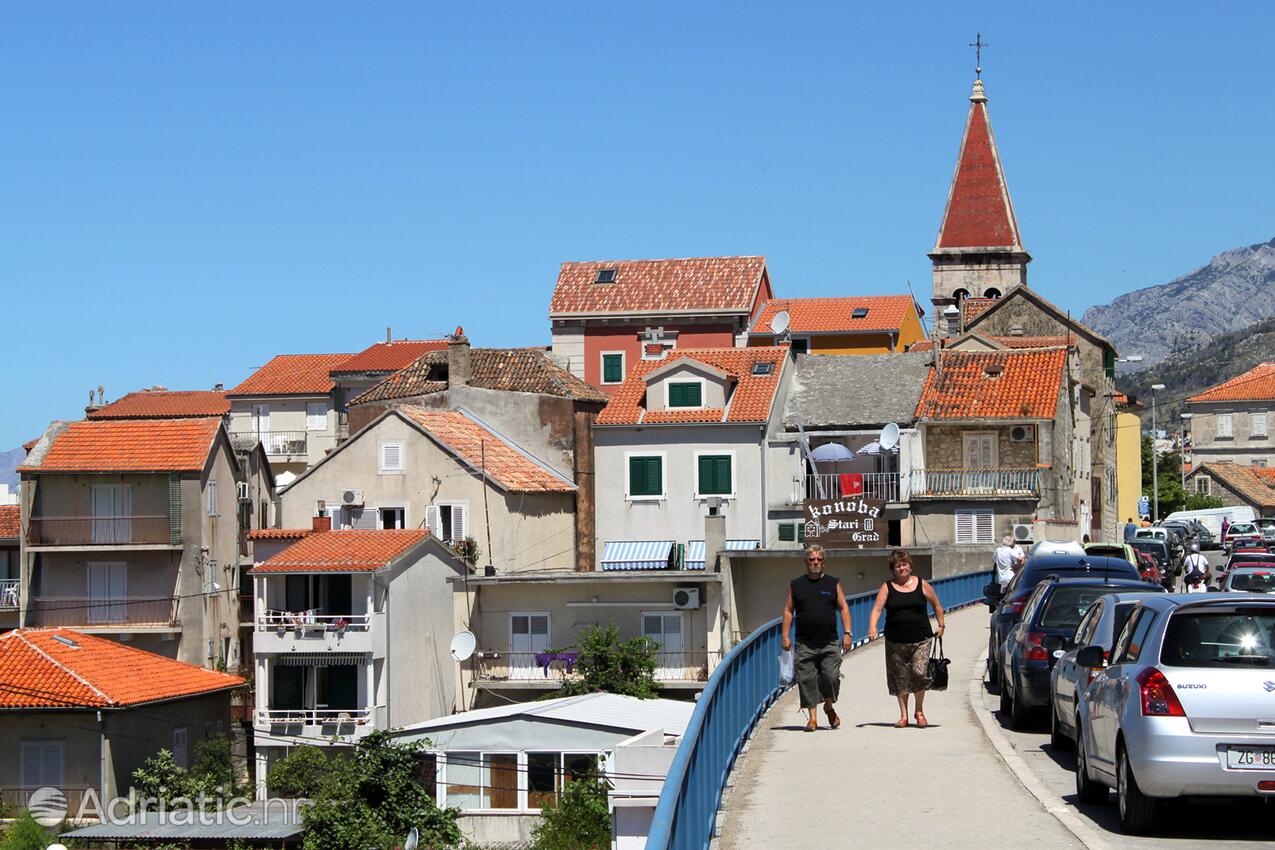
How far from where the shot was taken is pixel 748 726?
17750 mm

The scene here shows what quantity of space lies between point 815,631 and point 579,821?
746 inches

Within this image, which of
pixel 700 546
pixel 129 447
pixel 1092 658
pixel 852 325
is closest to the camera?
pixel 1092 658

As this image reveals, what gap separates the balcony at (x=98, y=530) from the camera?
185ft

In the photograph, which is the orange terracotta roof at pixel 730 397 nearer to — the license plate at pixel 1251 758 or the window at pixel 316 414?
the window at pixel 316 414

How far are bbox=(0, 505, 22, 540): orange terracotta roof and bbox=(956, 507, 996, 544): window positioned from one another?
30.5 meters

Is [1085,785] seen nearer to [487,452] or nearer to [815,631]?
[815,631]

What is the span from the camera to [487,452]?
195 ft

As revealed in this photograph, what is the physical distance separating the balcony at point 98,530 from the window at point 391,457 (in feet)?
22.7

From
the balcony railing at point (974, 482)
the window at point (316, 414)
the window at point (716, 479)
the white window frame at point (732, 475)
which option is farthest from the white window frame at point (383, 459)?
the window at point (316, 414)

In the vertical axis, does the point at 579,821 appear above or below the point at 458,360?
below

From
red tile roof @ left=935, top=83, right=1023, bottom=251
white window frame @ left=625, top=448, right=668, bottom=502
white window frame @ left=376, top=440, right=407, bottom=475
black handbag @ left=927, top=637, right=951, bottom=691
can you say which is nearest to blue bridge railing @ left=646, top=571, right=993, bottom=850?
black handbag @ left=927, top=637, right=951, bottom=691

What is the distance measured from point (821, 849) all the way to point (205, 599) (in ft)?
158

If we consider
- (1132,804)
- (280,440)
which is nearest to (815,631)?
(1132,804)

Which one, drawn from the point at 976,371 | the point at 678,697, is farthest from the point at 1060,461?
the point at 678,697
